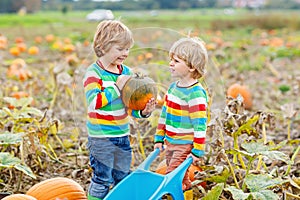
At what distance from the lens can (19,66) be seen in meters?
5.60

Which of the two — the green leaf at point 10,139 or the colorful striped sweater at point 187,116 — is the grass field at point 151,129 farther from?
the colorful striped sweater at point 187,116

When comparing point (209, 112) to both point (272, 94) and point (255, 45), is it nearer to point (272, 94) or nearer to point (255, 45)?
point (272, 94)

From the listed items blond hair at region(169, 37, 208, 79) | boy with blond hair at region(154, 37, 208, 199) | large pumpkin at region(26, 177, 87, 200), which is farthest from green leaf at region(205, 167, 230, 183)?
large pumpkin at region(26, 177, 87, 200)

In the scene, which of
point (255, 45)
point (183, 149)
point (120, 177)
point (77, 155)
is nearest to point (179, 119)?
point (183, 149)

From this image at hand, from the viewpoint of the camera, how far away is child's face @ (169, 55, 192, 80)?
8.38ft

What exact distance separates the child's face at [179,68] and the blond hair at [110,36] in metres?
0.20

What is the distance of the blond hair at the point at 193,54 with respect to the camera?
254cm

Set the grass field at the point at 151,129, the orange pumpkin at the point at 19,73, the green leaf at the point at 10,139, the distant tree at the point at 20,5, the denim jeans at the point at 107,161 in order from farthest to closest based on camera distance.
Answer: the distant tree at the point at 20,5 < the orange pumpkin at the point at 19,73 < the green leaf at the point at 10,139 < the grass field at the point at 151,129 < the denim jeans at the point at 107,161

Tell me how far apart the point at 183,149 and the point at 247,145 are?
1.24 ft

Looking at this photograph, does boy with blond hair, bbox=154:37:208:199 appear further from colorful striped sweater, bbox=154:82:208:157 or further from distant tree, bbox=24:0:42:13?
distant tree, bbox=24:0:42:13

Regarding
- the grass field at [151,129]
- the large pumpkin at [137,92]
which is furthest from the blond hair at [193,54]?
the grass field at [151,129]

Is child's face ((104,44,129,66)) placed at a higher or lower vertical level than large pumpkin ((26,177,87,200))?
higher

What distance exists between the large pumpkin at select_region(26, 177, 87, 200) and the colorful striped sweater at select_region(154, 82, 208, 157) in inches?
22.0

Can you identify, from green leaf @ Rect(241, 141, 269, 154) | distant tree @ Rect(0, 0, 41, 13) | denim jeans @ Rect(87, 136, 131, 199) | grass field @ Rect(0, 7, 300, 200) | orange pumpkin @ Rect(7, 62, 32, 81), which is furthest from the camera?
distant tree @ Rect(0, 0, 41, 13)
